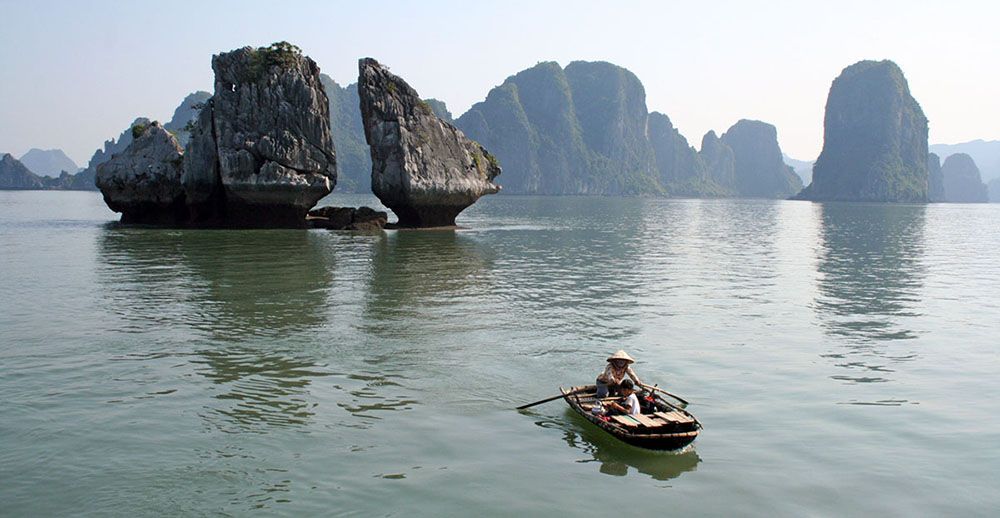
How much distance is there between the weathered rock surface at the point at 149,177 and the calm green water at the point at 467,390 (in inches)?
804

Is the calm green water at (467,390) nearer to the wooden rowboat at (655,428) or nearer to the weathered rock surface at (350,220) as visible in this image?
the wooden rowboat at (655,428)

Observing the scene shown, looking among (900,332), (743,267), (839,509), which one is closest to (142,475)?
(839,509)

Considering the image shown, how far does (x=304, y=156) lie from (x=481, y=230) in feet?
46.9

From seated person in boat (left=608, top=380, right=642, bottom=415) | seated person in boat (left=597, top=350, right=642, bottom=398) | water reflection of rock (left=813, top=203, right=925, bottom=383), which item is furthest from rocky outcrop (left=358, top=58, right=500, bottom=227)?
seated person in boat (left=608, top=380, right=642, bottom=415)

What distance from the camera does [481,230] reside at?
190ft

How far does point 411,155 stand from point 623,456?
40279 millimetres

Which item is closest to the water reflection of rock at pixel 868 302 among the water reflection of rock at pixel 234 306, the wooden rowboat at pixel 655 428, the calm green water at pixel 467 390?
the calm green water at pixel 467 390

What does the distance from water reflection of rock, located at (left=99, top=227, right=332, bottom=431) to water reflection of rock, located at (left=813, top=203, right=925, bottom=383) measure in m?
11.5

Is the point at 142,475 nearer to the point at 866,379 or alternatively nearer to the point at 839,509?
the point at 839,509

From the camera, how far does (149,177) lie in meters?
52.2

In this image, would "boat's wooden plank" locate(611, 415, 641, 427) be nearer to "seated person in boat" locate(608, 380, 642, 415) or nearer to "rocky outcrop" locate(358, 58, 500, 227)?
"seated person in boat" locate(608, 380, 642, 415)

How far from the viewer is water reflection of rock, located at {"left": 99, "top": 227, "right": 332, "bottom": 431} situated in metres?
14.2

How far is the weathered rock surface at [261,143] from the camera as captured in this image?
4881 cm

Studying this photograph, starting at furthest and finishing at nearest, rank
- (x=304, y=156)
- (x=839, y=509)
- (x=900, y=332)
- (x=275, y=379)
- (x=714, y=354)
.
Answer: (x=304, y=156) < (x=900, y=332) < (x=714, y=354) < (x=275, y=379) < (x=839, y=509)
